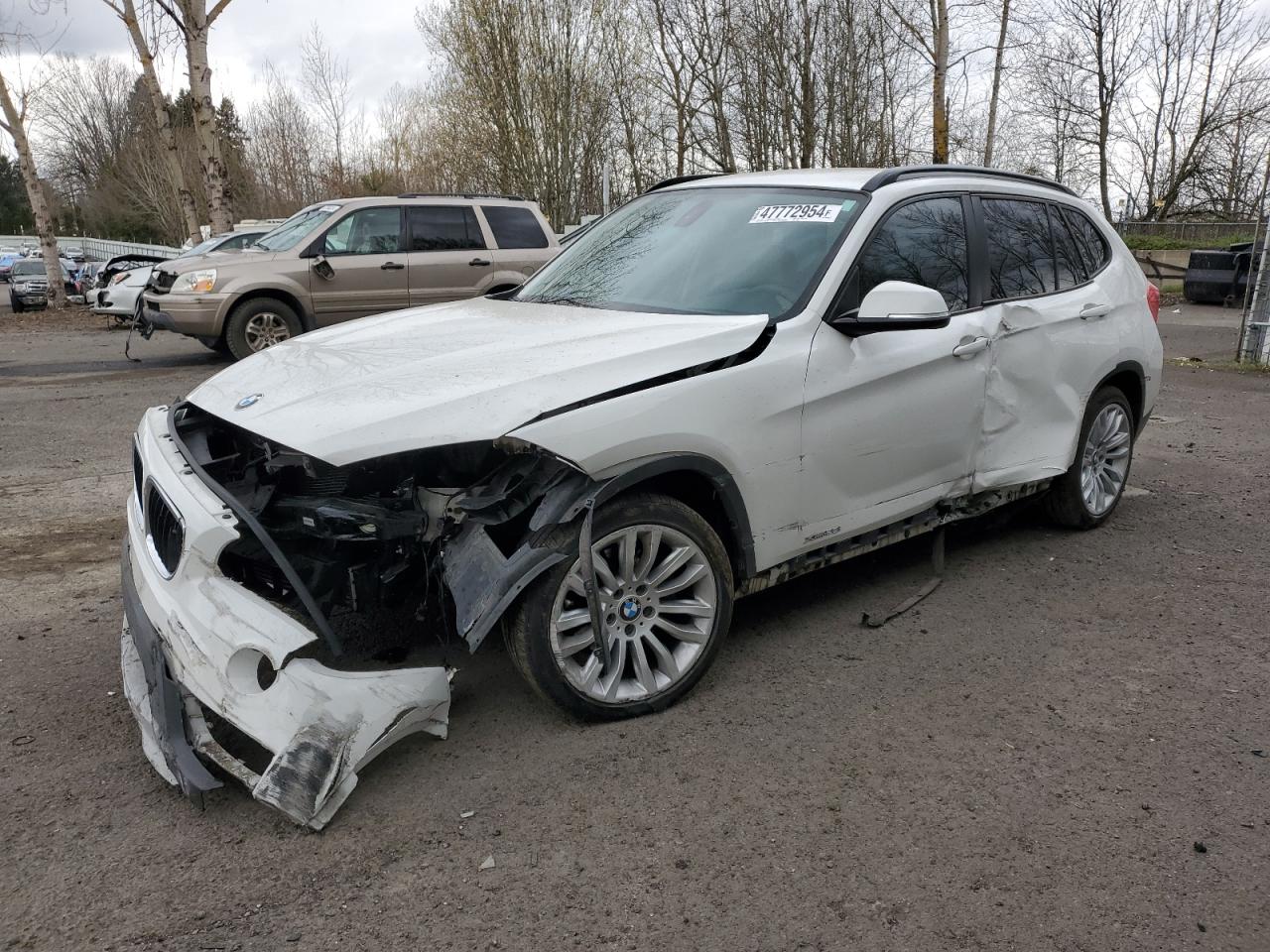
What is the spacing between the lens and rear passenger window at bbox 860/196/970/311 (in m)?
4.02

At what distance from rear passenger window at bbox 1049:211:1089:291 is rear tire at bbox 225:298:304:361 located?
29.1 ft

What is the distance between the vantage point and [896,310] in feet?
12.1

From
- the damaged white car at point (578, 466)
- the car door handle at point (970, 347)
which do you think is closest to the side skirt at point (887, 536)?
the damaged white car at point (578, 466)

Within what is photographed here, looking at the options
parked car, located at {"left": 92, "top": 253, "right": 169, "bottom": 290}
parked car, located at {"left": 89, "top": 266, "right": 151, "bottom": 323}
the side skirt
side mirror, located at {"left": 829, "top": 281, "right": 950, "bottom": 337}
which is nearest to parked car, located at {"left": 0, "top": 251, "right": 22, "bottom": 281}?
parked car, located at {"left": 92, "top": 253, "right": 169, "bottom": 290}

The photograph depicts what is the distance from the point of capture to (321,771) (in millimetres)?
2754

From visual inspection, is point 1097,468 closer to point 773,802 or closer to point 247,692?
point 773,802

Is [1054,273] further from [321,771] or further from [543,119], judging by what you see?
[543,119]

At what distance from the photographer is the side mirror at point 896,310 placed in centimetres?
366

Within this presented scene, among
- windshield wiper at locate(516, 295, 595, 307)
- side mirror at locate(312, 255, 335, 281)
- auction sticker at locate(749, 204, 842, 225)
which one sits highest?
auction sticker at locate(749, 204, 842, 225)

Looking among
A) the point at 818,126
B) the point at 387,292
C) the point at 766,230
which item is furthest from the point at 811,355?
the point at 818,126

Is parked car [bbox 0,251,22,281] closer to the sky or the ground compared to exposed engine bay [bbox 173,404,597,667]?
closer to the sky

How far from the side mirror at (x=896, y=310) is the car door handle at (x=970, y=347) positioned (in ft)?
1.56

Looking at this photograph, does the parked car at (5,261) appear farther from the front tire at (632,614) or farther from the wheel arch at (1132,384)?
the front tire at (632,614)

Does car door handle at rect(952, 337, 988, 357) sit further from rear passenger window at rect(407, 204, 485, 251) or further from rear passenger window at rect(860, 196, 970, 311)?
rear passenger window at rect(407, 204, 485, 251)
